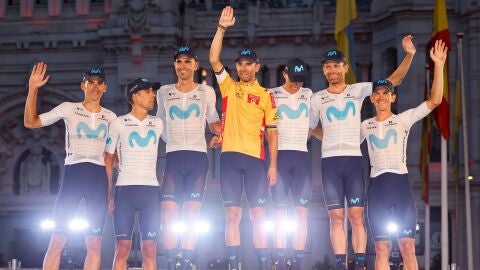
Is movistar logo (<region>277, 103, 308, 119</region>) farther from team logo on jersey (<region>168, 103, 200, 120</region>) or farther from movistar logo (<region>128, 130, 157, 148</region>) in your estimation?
movistar logo (<region>128, 130, 157, 148</region>)

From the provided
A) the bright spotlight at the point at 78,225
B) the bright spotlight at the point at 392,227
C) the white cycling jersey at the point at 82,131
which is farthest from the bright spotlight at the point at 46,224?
the bright spotlight at the point at 392,227

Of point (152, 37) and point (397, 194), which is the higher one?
point (152, 37)

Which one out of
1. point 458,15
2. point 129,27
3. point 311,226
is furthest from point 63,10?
point 458,15

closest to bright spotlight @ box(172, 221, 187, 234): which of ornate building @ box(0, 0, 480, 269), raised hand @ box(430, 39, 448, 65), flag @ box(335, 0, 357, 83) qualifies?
raised hand @ box(430, 39, 448, 65)

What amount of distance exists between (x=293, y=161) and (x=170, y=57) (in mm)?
28764

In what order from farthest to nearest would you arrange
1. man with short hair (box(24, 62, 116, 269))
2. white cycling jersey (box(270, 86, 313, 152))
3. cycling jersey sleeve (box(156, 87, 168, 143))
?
cycling jersey sleeve (box(156, 87, 168, 143)) → white cycling jersey (box(270, 86, 313, 152)) → man with short hair (box(24, 62, 116, 269))

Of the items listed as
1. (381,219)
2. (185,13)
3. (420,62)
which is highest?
(185,13)

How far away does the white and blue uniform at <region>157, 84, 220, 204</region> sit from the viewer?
15.3 meters

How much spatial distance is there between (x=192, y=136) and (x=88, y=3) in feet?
105

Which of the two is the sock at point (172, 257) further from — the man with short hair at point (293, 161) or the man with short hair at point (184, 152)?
the man with short hair at point (293, 161)

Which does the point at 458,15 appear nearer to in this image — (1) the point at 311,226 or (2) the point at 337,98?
(1) the point at 311,226

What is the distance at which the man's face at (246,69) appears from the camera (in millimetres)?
15297

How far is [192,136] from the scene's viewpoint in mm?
15500

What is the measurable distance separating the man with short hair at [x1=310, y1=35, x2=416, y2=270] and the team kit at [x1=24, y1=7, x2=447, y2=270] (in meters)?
0.02
